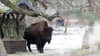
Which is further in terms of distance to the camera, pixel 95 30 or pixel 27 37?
pixel 27 37

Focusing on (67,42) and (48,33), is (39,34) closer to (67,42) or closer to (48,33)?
(48,33)

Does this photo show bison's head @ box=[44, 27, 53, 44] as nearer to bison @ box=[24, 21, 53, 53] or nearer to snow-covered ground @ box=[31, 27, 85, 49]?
bison @ box=[24, 21, 53, 53]

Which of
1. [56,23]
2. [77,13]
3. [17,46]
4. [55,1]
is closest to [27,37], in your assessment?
[17,46]

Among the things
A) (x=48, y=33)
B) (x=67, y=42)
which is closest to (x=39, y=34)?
(x=48, y=33)

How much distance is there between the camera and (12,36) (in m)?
19.7

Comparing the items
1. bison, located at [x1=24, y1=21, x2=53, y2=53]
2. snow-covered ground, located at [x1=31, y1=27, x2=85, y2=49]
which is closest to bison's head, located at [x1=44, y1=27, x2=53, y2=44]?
bison, located at [x1=24, y1=21, x2=53, y2=53]

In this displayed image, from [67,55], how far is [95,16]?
212 centimetres

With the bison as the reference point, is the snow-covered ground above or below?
below

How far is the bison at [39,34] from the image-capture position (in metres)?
19.8

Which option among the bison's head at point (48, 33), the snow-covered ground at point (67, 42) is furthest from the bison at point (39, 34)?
the snow-covered ground at point (67, 42)

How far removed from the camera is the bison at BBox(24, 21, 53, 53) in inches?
778

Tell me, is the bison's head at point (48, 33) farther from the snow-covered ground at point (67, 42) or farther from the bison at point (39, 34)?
the snow-covered ground at point (67, 42)

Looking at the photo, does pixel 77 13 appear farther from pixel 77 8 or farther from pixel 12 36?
pixel 12 36

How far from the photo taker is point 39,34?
1995 cm
